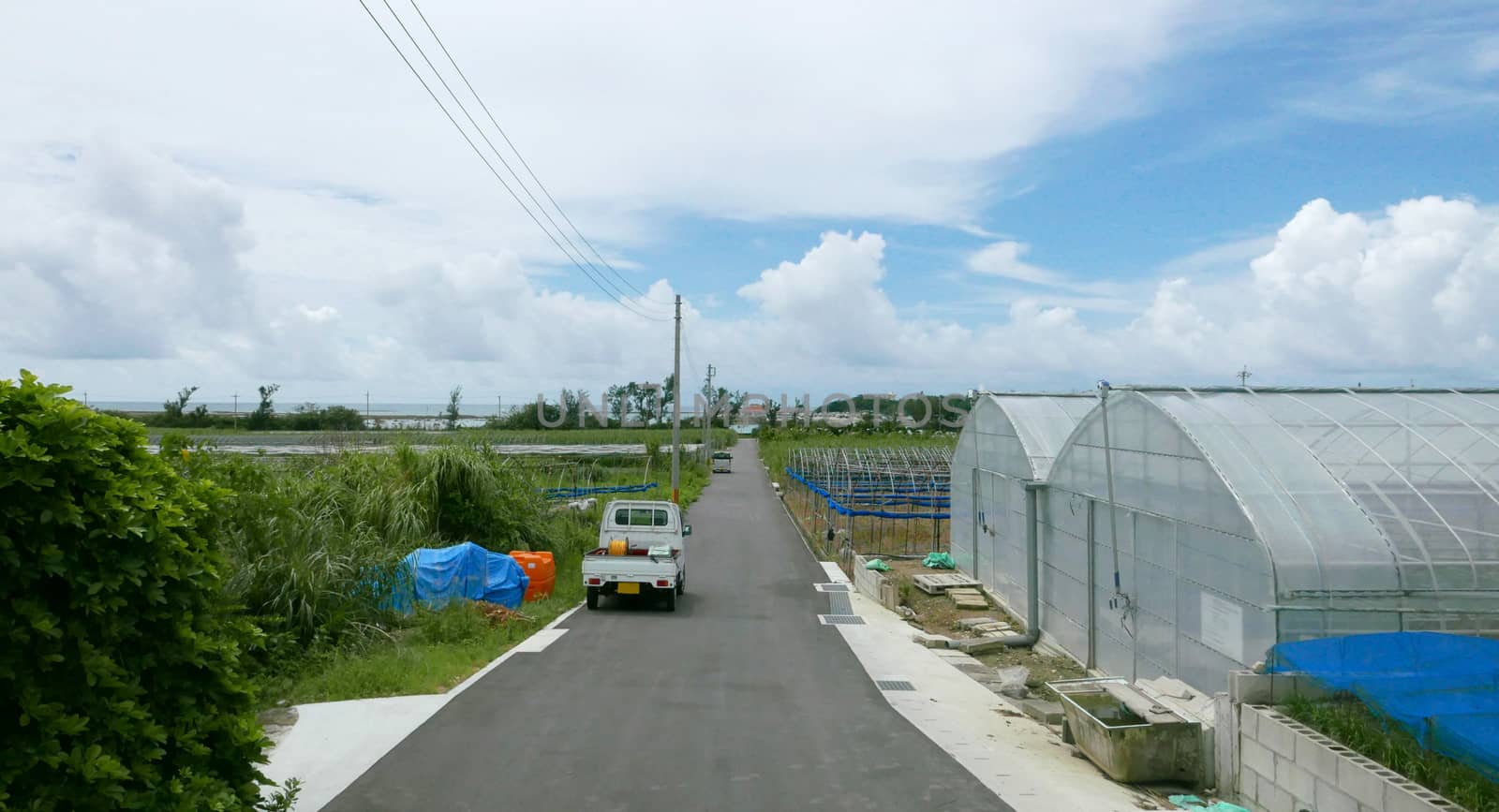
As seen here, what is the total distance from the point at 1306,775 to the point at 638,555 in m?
13.9

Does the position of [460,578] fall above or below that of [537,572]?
above

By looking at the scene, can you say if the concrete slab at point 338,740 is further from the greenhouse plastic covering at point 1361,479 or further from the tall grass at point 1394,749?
the greenhouse plastic covering at point 1361,479

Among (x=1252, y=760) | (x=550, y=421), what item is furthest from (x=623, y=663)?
(x=550, y=421)

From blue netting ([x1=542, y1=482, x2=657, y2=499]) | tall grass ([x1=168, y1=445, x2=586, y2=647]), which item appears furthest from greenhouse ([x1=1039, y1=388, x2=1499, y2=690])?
blue netting ([x1=542, y1=482, x2=657, y2=499])

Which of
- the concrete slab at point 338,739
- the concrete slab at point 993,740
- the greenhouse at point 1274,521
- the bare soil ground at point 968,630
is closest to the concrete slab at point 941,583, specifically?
the bare soil ground at point 968,630

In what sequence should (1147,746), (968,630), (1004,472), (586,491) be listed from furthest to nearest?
(586,491)
(1004,472)
(968,630)
(1147,746)

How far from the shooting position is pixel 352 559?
562 inches

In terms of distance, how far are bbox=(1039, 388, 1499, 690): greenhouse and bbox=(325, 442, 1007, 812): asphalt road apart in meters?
3.35

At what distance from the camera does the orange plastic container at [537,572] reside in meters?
19.2

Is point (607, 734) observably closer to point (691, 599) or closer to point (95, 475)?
point (95, 475)

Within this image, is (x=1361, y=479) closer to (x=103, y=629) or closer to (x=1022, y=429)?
(x=1022, y=429)

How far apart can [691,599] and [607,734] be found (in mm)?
11312

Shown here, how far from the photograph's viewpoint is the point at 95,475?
4.70 metres

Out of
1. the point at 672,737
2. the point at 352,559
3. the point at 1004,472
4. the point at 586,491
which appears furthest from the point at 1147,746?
the point at 586,491
